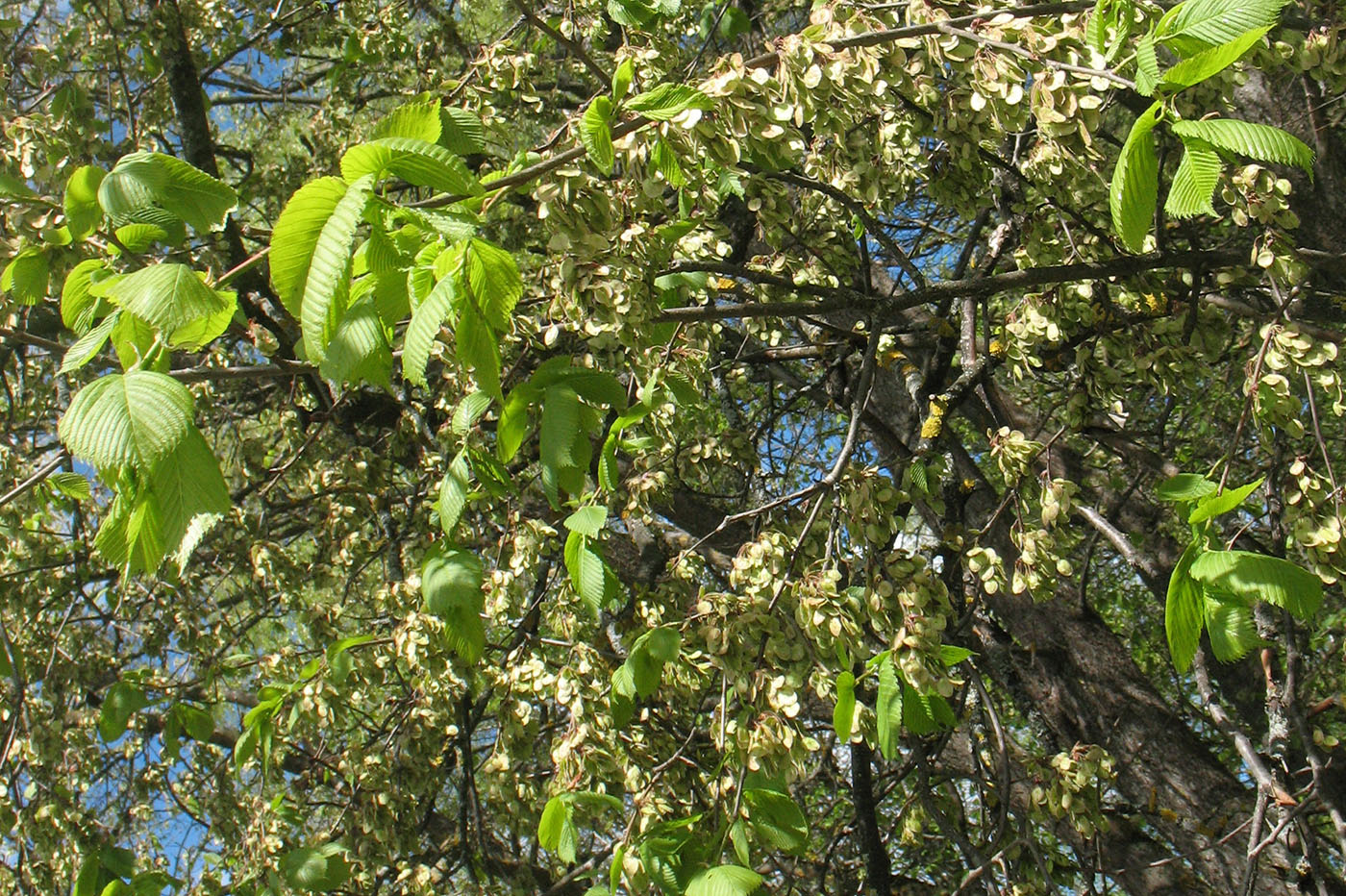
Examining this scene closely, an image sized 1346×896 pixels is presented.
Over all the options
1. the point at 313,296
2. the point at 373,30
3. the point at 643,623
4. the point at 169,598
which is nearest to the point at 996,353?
the point at 643,623

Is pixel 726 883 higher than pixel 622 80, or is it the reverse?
pixel 622 80

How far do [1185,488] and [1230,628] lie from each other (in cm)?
35

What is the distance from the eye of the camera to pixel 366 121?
5102mm

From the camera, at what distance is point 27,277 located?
206cm

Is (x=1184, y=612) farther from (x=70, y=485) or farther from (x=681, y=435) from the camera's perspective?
(x=70, y=485)

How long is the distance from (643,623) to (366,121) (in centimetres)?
324

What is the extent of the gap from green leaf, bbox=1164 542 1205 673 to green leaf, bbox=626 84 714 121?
103cm

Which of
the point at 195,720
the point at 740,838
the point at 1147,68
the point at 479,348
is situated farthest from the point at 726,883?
the point at 195,720

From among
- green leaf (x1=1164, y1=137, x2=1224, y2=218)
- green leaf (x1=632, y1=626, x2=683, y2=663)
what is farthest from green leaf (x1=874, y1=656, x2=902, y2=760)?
green leaf (x1=1164, y1=137, x2=1224, y2=218)

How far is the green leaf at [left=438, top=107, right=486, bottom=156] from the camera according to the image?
1822mm

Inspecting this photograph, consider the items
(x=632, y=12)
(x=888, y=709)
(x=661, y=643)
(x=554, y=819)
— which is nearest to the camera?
(x=888, y=709)

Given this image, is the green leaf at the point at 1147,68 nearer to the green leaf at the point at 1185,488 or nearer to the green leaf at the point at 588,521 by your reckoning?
the green leaf at the point at 1185,488

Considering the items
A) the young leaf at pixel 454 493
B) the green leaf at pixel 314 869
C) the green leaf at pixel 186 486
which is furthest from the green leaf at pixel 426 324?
the green leaf at pixel 314 869

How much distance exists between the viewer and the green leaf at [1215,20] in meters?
1.45
